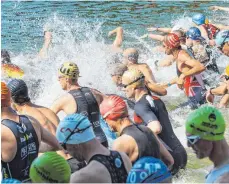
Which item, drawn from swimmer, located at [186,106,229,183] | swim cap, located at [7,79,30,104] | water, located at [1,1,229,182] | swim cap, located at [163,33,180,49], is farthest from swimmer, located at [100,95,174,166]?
swim cap, located at [163,33,180,49]

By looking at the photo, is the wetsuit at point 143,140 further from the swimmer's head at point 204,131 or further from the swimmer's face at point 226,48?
Result: the swimmer's face at point 226,48

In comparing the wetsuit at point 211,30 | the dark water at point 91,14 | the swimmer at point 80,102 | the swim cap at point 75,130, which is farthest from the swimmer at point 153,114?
the dark water at point 91,14

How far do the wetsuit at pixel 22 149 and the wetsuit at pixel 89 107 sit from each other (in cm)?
151

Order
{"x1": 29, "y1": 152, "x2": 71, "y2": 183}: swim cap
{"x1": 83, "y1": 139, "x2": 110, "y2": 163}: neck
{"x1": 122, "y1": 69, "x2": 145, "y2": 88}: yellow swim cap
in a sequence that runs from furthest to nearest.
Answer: {"x1": 122, "y1": 69, "x2": 145, "y2": 88}: yellow swim cap → {"x1": 83, "y1": 139, "x2": 110, "y2": 163}: neck → {"x1": 29, "y1": 152, "x2": 71, "y2": 183}: swim cap

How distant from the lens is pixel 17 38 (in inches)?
717

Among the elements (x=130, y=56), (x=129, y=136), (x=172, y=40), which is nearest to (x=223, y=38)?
(x=172, y=40)

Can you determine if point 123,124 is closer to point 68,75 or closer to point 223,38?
point 68,75

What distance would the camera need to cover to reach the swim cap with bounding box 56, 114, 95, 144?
4488 mm

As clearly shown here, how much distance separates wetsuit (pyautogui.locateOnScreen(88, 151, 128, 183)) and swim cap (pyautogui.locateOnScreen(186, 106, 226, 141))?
1.99 ft

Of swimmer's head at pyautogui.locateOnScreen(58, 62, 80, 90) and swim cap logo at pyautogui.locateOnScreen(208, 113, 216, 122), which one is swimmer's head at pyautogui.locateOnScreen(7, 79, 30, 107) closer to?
swimmer's head at pyautogui.locateOnScreen(58, 62, 80, 90)

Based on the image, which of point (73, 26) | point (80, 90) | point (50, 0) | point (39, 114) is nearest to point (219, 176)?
point (39, 114)

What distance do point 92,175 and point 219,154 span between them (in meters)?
1.00

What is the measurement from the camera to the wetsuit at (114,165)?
4.34 m

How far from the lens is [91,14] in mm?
21922
